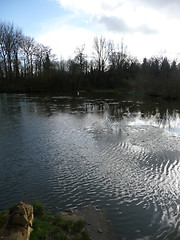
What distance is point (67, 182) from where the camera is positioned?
5.93m

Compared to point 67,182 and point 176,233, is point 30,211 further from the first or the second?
point 176,233

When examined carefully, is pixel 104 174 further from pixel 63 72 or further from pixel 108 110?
pixel 63 72

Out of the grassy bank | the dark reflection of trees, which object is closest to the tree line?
the dark reflection of trees

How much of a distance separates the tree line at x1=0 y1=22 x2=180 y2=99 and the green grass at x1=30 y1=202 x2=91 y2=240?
121ft

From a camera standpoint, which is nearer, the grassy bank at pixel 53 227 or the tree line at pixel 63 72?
the grassy bank at pixel 53 227

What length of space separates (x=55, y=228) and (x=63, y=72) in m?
53.1

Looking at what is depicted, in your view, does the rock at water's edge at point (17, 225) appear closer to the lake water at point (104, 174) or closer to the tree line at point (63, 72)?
the lake water at point (104, 174)

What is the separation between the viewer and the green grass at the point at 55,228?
3509 millimetres

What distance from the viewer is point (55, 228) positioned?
12.3 ft

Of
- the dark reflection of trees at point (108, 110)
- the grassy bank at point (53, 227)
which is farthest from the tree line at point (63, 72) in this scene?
the grassy bank at point (53, 227)

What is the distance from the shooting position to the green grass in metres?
3.51

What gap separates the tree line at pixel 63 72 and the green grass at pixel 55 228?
36.9m

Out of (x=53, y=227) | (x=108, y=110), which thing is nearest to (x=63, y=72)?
(x=108, y=110)

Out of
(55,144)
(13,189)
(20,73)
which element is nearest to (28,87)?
(20,73)
